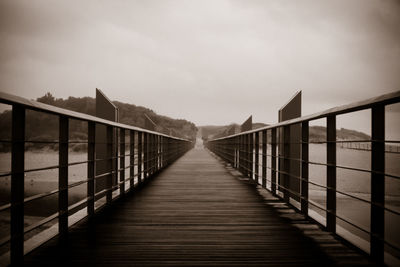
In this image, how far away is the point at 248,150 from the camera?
6.64 meters

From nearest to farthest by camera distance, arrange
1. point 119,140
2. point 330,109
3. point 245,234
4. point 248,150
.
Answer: point 330,109
point 245,234
point 119,140
point 248,150

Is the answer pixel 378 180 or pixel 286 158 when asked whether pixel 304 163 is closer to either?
pixel 286 158

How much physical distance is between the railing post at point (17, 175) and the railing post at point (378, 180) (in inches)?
74.0

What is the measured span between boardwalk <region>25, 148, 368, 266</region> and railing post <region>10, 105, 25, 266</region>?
232mm

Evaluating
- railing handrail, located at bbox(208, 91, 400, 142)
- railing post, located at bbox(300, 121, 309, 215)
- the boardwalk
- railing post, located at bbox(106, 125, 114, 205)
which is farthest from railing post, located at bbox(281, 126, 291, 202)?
railing post, located at bbox(106, 125, 114, 205)

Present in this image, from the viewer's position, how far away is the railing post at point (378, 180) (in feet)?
6.30

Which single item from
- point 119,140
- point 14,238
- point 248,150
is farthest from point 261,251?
point 248,150

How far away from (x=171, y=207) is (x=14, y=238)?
6.89ft

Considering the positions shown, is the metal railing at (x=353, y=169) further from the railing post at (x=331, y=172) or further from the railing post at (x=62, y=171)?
the railing post at (x=62, y=171)

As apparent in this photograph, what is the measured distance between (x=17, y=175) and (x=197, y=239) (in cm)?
128

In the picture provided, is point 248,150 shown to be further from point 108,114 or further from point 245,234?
point 245,234

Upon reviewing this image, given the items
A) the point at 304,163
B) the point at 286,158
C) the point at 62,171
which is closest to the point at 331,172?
the point at 304,163

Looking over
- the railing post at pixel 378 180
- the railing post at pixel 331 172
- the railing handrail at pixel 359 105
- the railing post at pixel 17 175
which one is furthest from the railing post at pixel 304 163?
the railing post at pixel 17 175

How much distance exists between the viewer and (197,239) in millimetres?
2566
